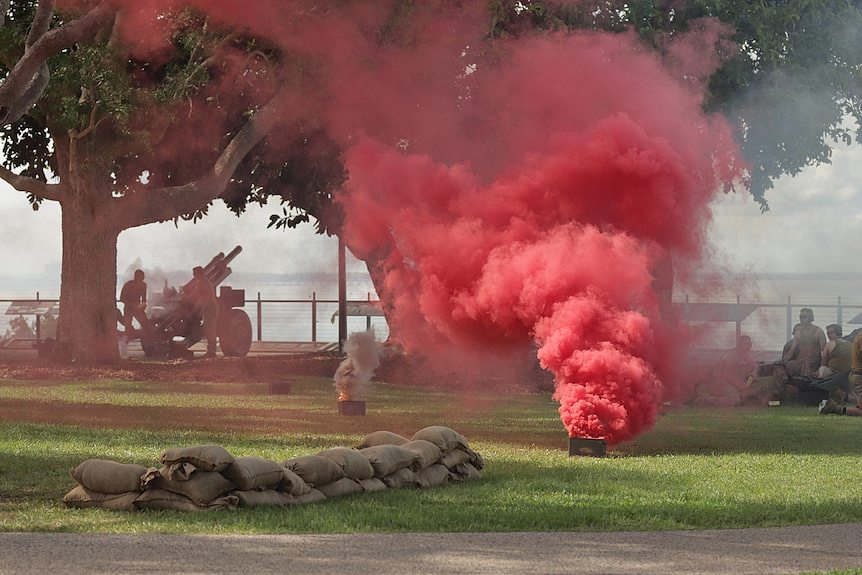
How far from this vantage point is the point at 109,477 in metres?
11.1

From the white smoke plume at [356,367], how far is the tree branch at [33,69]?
5597 millimetres

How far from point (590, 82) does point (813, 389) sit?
8.57 metres

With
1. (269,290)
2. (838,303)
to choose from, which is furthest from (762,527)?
(269,290)

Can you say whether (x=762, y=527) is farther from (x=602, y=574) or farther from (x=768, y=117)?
(x=768, y=117)

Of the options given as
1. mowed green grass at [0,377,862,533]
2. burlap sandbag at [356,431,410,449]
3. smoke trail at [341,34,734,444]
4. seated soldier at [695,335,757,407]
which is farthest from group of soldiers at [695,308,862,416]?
A: burlap sandbag at [356,431,410,449]

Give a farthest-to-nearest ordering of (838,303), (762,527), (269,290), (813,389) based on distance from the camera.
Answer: (269,290), (838,303), (813,389), (762,527)

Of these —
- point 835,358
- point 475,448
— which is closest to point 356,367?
point 475,448

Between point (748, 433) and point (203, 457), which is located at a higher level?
point (203, 457)

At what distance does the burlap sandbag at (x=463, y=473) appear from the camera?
12766mm

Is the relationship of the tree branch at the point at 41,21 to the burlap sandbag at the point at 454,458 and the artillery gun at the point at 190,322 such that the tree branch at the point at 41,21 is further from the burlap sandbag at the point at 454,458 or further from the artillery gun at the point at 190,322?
the artillery gun at the point at 190,322

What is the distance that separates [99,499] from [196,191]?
17.5 m

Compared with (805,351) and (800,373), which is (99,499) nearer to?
(800,373)

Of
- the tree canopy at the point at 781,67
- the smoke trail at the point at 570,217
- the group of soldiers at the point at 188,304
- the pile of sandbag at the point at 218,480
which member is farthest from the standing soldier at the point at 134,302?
the pile of sandbag at the point at 218,480

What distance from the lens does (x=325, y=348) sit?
133 ft
